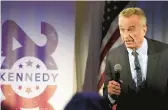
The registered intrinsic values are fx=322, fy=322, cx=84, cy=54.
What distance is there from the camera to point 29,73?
2242 millimetres

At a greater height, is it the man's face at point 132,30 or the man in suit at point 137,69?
the man's face at point 132,30

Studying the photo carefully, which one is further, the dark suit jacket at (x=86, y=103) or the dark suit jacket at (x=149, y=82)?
the dark suit jacket at (x=149, y=82)

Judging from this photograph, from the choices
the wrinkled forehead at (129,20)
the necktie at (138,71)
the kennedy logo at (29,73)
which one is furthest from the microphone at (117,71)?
the kennedy logo at (29,73)

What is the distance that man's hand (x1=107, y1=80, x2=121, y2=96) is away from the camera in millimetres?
2160

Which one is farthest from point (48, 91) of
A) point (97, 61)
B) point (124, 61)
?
point (124, 61)

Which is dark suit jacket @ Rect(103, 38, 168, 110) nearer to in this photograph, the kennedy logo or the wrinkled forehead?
the wrinkled forehead

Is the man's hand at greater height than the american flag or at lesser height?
lesser

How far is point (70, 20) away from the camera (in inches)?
88.0

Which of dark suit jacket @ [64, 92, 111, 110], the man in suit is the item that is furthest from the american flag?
dark suit jacket @ [64, 92, 111, 110]

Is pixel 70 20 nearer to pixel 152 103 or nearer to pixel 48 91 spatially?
pixel 48 91

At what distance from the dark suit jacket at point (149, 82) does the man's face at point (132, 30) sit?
0.07 meters

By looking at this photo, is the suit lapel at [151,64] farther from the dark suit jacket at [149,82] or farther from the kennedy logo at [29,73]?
the kennedy logo at [29,73]

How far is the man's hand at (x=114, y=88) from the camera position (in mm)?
2160

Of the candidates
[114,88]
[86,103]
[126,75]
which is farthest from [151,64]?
[86,103]
